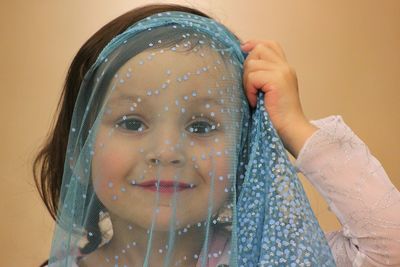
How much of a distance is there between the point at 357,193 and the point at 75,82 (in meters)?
0.39

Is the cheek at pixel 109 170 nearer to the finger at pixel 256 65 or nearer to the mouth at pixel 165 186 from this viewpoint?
the mouth at pixel 165 186

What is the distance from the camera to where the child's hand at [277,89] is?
605 millimetres

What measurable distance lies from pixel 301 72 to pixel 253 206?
731 mm

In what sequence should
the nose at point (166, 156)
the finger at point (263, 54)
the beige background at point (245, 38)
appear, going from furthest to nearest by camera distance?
the beige background at point (245, 38)
the finger at point (263, 54)
the nose at point (166, 156)

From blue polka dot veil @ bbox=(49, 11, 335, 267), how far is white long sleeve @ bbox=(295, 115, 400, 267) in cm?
11

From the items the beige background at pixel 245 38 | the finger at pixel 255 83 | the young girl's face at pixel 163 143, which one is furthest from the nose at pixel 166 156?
the beige background at pixel 245 38

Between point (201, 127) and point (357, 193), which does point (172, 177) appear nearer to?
point (201, 127)

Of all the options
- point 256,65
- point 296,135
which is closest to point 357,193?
point 296,135

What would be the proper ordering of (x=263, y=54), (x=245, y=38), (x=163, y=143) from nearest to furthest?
1. (x=163, y=143)
2. (x=263, y=54)
3. (x=245, y=38)

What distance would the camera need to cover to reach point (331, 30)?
1236 mm

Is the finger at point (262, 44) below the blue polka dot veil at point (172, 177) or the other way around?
the other way around

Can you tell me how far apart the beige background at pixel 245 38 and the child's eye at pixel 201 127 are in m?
0.71

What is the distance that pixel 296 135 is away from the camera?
644 mm

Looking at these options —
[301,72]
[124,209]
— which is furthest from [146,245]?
[301,72]
